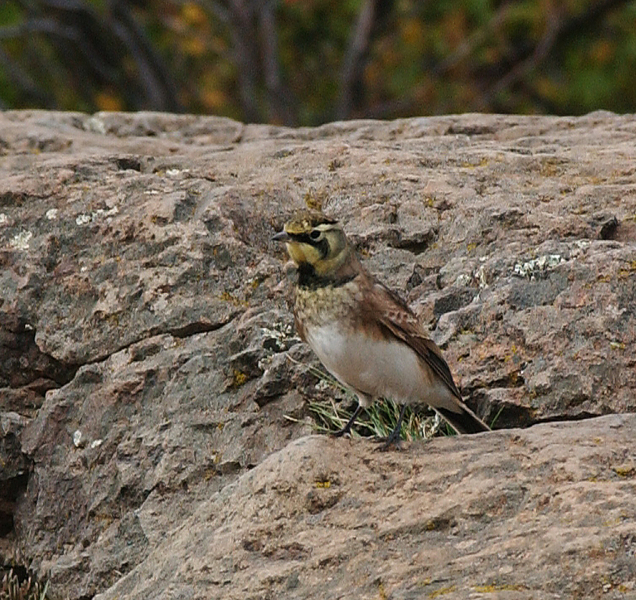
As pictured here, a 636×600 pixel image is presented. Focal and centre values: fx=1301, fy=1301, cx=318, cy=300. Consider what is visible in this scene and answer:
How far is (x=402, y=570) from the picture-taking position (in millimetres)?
4770

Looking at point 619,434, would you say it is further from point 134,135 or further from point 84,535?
point 134,135

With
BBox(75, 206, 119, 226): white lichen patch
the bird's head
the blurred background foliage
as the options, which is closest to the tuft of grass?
the bird's head

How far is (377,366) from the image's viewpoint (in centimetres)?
605

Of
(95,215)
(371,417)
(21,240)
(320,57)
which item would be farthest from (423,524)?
(320,57)

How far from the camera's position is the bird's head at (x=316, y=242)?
598cm

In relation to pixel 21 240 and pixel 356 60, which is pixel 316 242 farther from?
pixel 356 60

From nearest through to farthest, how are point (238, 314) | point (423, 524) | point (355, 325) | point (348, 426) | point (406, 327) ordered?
point (423, 524), point (355, 325), point (406, 327), point (348, 426), point (238, 314)

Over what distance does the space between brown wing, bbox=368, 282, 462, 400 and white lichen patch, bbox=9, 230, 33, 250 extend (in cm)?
272

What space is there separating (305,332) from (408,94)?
48.4 ft

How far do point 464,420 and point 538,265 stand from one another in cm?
111

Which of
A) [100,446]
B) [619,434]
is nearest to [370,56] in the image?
[100,446]

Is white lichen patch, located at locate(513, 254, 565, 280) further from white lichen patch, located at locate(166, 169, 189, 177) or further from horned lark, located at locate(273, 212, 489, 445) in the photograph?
white lichen patch, located at locate(166, 169, 189, 177)

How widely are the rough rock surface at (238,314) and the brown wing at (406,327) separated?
488mm

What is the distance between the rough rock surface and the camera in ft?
21.7
